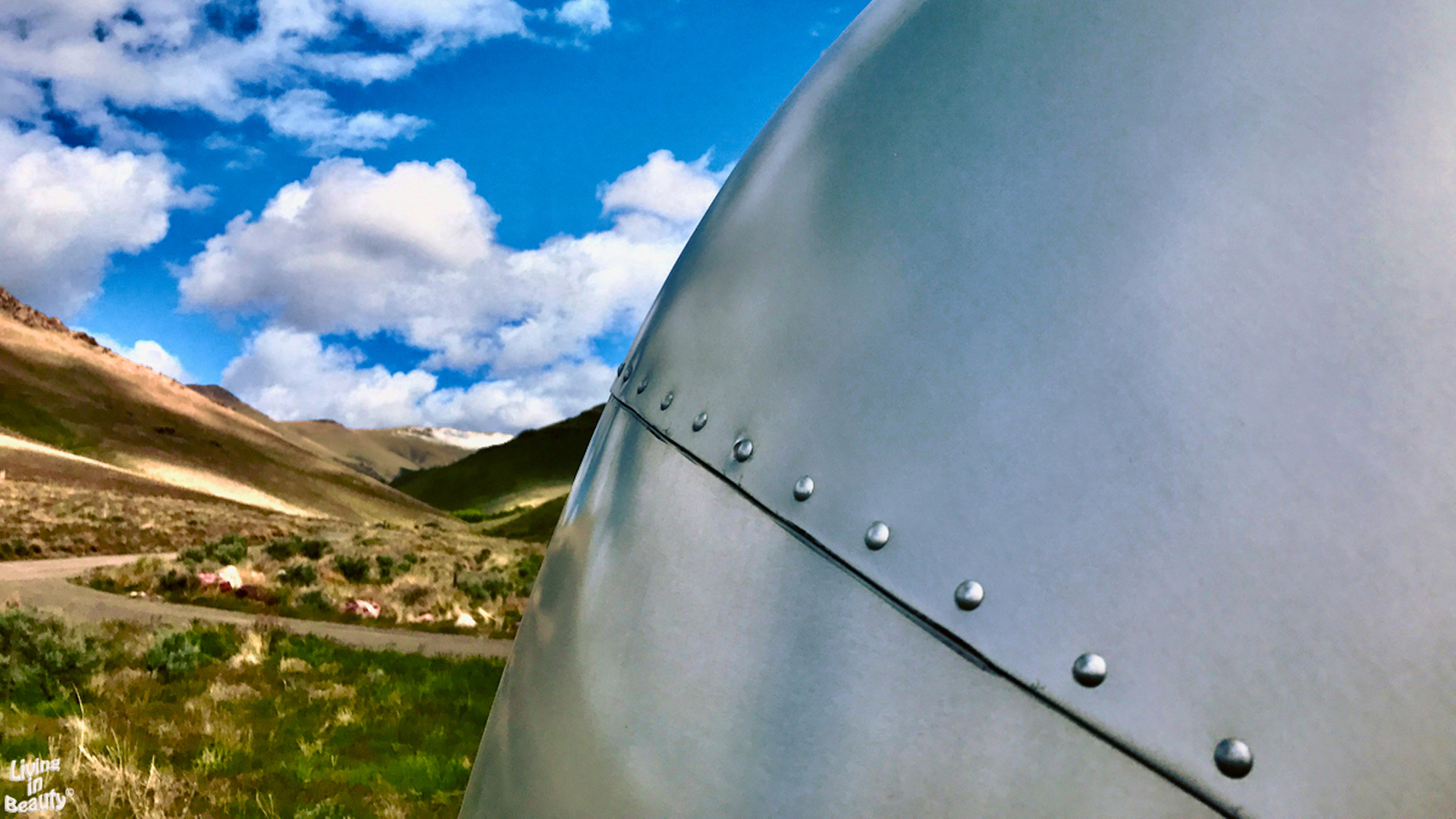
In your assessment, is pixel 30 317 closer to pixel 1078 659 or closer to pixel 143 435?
pixel 143 435

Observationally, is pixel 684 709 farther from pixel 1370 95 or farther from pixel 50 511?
pixel 50 511

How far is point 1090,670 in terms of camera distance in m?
1.01

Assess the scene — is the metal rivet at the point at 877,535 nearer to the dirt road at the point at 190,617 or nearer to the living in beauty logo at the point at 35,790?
the living in beauty logo at the point at 35,790

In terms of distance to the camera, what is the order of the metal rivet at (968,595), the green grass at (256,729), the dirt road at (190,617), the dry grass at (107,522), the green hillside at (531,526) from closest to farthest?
the metal rivet at (968,595) → the green grass at (256,729) → the dirt road at (190,617) → the dry grass at (107,522) → the green hillside at (531,526)

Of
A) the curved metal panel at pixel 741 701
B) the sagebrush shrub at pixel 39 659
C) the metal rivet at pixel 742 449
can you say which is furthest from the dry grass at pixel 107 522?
the metal rivet at pixel 742 449

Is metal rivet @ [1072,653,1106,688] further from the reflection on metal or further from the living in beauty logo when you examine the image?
the living in beauty logo

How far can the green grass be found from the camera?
4.23 meters

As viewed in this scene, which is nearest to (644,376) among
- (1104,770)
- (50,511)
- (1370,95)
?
(1104,770)

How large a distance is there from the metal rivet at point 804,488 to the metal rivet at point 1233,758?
22.6 inches

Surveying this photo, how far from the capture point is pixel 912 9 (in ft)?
5.42

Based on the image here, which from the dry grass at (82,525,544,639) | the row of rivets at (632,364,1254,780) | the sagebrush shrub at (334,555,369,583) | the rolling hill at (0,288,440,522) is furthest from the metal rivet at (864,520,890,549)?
the rolling hill at (0,288,440,522)

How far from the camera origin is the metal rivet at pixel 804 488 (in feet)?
4.09

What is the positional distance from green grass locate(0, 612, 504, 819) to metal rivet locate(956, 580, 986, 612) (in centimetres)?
398

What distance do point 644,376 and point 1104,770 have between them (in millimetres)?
1046
